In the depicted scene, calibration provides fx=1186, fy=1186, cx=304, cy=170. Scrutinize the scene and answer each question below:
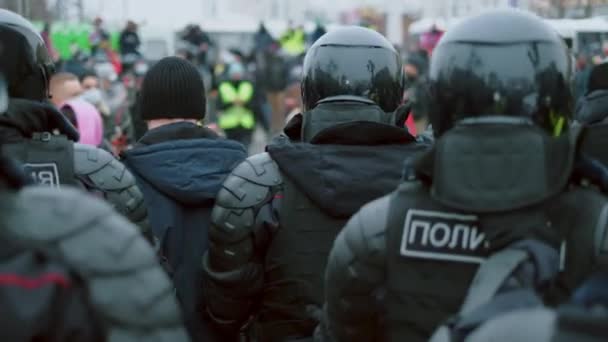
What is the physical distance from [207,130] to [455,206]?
246 cm

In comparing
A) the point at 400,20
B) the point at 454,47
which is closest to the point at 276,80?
the point at 400,20

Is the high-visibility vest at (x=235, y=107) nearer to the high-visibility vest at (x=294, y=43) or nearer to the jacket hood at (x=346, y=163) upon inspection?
the high-visibility vest at (x=294, y=43)

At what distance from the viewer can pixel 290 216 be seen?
3.91 meters

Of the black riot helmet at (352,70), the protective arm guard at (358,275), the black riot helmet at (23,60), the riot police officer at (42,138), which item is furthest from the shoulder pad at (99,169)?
the protective arm guard at (358,275)

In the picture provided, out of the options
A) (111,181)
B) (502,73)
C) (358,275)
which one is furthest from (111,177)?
(502,73)

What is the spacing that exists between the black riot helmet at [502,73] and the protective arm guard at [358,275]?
0.31 m

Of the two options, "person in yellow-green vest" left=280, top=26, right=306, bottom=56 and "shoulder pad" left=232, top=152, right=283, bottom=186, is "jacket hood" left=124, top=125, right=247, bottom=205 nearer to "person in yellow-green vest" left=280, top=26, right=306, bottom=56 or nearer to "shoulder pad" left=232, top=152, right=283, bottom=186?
"shoulder pad" left=232, top=152, right=283, bottom=186

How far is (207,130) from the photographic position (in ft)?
16.0

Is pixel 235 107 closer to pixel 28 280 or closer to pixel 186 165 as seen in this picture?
pixel 186 165

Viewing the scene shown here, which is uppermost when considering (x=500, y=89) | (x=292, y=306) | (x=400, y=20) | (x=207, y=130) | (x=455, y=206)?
(x=500, y=89)

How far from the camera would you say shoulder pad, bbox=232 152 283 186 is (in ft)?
12.9

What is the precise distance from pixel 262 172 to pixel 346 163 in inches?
11.4

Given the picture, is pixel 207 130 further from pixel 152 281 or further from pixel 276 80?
→ pixel 276 80

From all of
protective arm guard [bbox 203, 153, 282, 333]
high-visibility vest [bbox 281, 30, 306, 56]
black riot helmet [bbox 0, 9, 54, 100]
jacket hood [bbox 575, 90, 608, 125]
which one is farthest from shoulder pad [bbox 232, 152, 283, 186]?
high-visibility vest [bbox 281, 30, 306, 56]
